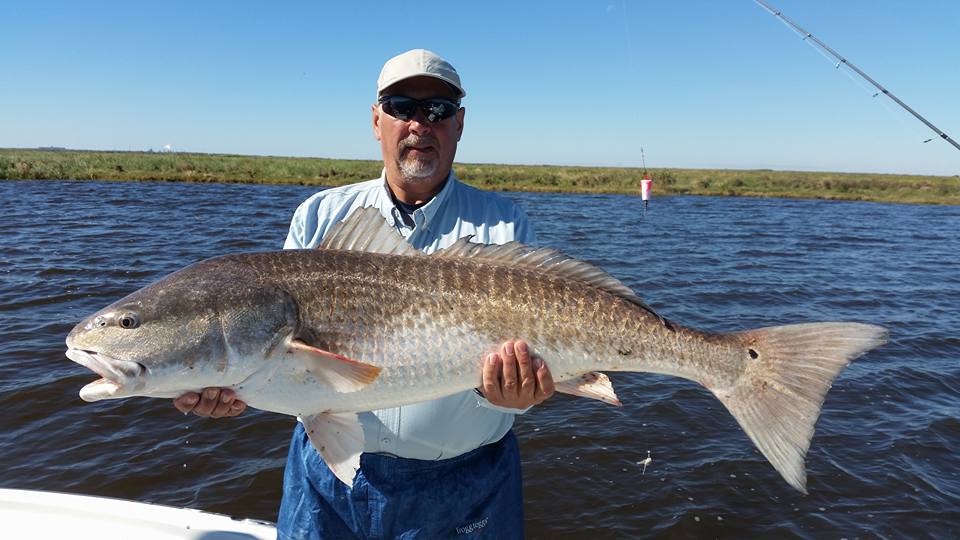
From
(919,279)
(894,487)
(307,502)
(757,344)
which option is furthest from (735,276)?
(307,502)

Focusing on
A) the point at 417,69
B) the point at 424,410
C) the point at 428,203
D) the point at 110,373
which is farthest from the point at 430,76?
the point at 110,373

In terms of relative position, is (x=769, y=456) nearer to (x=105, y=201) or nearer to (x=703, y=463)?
(x=703, y=463)

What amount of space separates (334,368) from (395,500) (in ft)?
3.08

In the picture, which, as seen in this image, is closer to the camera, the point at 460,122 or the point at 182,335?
the point at 182,335

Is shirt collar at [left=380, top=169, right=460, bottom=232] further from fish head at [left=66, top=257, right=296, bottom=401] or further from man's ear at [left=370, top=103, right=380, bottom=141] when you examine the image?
fish head at [left=66, top=257, right=296, bottom=401]

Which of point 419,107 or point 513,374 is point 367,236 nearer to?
point 419,107

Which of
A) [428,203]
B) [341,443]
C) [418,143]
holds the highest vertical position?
[418,143]

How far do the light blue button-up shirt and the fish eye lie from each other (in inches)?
38.7

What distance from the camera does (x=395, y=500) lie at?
321 centimetres

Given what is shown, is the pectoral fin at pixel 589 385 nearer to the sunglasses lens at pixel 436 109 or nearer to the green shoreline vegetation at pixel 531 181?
the sunglasses lens at pixel 436 109

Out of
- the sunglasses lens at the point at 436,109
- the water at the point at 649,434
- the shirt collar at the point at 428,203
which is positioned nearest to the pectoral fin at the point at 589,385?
the shirt collar at the point at 428,203

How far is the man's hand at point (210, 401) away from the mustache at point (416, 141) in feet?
5.58

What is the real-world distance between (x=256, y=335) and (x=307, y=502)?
111 cm

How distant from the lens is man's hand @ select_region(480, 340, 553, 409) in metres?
2.91
